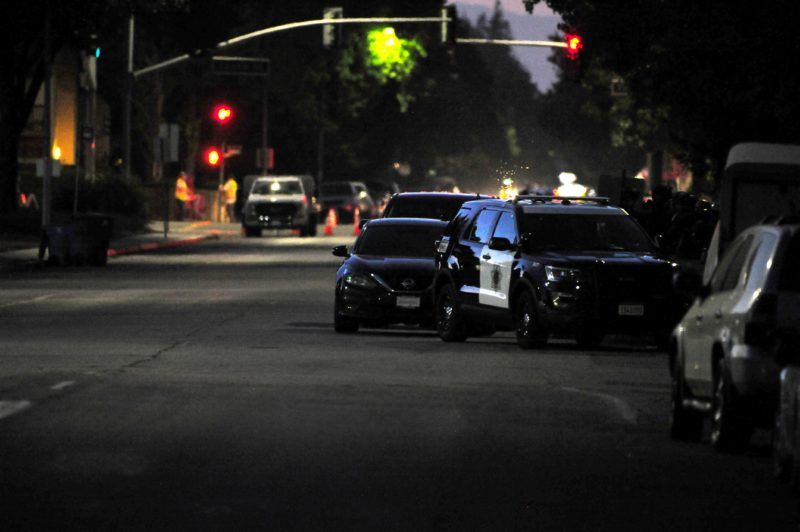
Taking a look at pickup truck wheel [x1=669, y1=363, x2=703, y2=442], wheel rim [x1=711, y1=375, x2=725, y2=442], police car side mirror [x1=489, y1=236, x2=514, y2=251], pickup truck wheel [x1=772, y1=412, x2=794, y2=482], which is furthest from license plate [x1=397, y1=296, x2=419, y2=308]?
pickup truck wheel [x1=772, y1=412, x2=794, y2=482]

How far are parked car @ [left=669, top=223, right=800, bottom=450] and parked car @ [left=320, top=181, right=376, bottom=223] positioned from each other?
7366cm

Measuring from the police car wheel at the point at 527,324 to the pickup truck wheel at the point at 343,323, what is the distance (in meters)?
3.16

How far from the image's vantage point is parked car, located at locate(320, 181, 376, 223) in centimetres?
8900

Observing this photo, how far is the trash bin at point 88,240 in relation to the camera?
45344 mm

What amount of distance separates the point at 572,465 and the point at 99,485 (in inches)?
118

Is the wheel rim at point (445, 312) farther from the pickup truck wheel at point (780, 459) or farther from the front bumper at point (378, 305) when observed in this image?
the pickup truck wheel at point (780, 459)

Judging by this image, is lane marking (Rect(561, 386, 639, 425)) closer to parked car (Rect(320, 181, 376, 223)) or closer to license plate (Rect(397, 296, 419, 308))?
license plate (Rect(397, 296, 419, 308))

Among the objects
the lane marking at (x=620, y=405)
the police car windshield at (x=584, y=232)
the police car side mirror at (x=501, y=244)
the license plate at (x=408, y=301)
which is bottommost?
the lane marking at (x=620, y=405)

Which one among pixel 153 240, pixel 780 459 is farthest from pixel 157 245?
pixel 780 459

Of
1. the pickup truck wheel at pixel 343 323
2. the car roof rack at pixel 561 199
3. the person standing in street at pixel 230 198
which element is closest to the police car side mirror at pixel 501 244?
the car roof rack at pixel 561 199

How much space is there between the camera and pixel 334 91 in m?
105

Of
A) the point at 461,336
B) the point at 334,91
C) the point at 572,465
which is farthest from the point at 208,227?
the point at 572,465

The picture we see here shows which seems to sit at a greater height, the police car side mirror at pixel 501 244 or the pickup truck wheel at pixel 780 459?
the police car side mirror at pixel 501 244

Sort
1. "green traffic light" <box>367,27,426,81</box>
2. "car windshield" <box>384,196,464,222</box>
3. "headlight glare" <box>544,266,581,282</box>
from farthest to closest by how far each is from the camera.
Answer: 1. "green traffic light" <box>367,27,426,81</box>
2. "car windshield" <box>384,196,464,222</box>
3. "headlight glare" <box>544,266,581,282</box>
